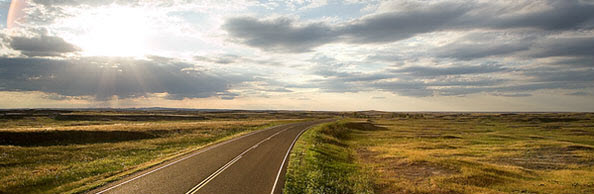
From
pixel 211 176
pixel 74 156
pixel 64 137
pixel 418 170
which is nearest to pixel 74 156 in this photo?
pixel 74 156

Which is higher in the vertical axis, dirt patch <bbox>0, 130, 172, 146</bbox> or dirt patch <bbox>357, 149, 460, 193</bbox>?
dirt patch <bbox>0, 130, 172, 146</bbox>

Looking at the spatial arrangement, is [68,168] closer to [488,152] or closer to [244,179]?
[244,179]

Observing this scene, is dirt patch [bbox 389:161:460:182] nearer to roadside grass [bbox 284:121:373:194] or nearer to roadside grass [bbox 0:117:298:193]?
roadside grass [bbox 284:121:373:194]

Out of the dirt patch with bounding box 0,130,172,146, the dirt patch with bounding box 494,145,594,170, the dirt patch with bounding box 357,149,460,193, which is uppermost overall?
Result: the dirt patch with bounding box 0,130,172,146

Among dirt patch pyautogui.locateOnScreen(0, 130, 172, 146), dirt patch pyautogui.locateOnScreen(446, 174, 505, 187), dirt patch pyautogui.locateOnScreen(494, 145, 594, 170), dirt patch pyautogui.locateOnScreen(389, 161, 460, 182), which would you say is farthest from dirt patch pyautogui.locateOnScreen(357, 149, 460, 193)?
dirt patch pyautogui.locateOnScreen(0, 130, 172, 146)

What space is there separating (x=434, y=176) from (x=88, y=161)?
27572 mm

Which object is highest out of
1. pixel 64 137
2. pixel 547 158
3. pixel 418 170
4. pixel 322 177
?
pixel 64 137

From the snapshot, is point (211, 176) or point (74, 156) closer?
point (211, 176)

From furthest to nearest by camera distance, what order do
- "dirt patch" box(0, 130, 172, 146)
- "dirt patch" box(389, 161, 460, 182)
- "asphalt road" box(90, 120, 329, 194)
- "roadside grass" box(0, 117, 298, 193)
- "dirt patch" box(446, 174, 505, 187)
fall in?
"dirt patch" box(0, 130, 172, 146), "dirt patch" box(389, 161, 460, 182), "dirt patch" box(446, 174, 505, 187), "roadside grass" box(0, 117, 298, 193), "asphalt road" box(90, 120, 329, 194)

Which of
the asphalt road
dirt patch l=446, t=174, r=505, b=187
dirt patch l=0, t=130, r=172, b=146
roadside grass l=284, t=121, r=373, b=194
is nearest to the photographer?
the asphalt road

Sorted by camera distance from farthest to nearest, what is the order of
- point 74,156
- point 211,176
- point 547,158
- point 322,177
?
point 547,158 < point 74,156 < point 322,177 < point 211,176

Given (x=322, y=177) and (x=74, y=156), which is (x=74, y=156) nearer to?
(x=74, y=156)

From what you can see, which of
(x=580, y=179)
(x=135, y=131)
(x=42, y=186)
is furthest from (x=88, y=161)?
(x=580, y=179)

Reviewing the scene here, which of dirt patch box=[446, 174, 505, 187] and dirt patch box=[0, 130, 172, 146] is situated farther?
dirt patch box=[0, 130, 172, 146]
